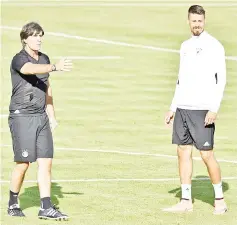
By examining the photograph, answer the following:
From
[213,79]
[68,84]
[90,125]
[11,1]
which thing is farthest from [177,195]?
[11,1]

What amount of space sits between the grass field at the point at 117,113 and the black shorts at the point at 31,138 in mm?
755

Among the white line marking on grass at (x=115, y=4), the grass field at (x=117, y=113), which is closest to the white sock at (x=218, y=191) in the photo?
the grass field at (x=117, y=113)

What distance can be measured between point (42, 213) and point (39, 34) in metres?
2.07

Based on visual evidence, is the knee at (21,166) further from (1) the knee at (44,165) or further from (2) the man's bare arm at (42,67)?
(2) the man's bare arm at (42,67)

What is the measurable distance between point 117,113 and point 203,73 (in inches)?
369

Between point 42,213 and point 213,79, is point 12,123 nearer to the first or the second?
point 42,213

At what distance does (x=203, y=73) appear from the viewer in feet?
51.5

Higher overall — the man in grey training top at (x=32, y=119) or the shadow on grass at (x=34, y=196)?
the man in grey training top at (x=32, y=119)

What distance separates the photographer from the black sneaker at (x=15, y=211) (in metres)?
15.6

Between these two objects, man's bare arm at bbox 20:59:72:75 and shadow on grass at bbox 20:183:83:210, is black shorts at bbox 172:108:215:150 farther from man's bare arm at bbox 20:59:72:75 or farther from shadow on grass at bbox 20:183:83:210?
man's bare arm at bbox 20:59:72:75

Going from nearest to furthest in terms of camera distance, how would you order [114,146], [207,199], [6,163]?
1. [207,199]
2. [6,163]
3. [114,146]

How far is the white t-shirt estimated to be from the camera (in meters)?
15.6

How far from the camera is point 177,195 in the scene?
17.0 metres

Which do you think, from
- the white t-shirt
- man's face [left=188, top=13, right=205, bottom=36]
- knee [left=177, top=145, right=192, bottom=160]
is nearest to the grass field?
knee [left=177, top=145, right=192, bottom=160]
